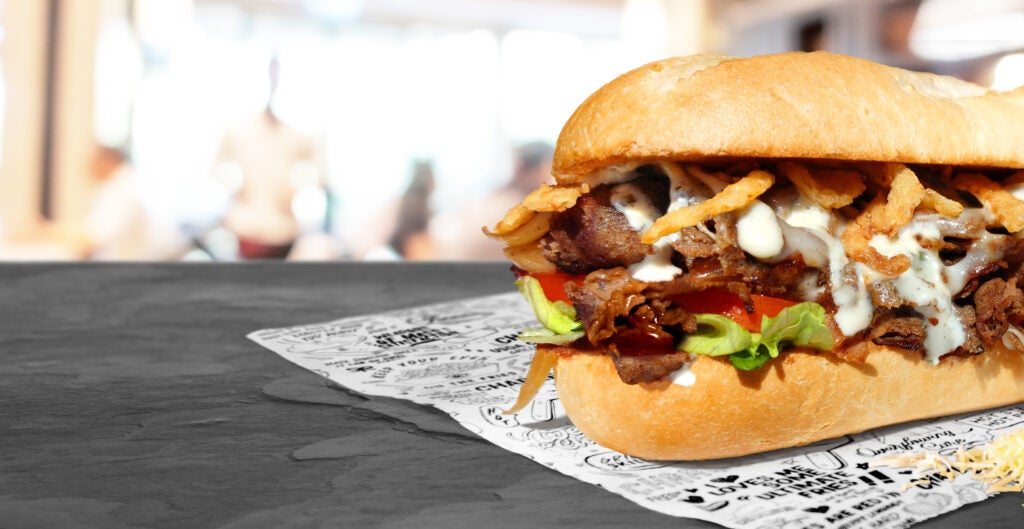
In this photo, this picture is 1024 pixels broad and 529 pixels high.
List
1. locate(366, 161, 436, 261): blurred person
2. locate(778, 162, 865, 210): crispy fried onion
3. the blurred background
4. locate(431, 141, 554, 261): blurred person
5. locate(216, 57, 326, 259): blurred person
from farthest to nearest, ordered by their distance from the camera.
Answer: locate(431, 141, 554, 261): blurred person → locate(366, 161, 436, 261): blurred person → locate(216, 57, 326, 259): blurred person → the blurred background → locate(778, 162, 865, 210): crispy fried onion

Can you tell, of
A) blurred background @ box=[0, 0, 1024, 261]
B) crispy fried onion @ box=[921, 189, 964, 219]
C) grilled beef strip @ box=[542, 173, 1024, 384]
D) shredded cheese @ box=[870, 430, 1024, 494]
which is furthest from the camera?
blurred background @ box=[0, 0, 1024, 261]

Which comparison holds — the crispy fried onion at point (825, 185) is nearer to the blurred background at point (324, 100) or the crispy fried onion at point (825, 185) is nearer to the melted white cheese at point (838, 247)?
the melted white cheese at point (838, 247)

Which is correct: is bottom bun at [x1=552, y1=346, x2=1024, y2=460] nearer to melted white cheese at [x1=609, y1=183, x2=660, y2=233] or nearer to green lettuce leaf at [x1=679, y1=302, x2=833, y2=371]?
green lettuce leaf at [x1=679, y1=302, x2=833, y2=371]

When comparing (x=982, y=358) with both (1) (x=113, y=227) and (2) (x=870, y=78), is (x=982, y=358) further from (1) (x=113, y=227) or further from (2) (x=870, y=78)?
(1) (x=113, y=227)

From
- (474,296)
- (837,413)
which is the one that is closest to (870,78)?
(837,413)

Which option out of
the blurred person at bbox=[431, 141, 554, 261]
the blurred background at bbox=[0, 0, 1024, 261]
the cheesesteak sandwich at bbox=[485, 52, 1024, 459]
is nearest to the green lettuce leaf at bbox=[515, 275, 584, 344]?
the cheesesteak sandwich at bbox=[485, 52, 1024, 459]

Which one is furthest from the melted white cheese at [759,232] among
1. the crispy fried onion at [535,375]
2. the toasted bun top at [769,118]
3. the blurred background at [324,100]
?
the blurred background at [324,100]

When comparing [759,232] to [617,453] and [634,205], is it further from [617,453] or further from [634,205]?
[617,453]
